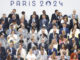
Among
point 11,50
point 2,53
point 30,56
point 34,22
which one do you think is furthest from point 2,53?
point 34,22

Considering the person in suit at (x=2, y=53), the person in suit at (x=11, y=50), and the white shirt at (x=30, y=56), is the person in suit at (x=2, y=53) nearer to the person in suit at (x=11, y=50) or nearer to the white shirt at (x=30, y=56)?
the person in suit at (x=11, y=50)

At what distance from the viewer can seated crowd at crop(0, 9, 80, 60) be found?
104 ft

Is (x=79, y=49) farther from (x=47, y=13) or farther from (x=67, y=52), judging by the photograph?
(x=47, y=13)

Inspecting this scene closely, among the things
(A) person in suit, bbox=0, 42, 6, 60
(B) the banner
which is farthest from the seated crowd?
(B) the banner

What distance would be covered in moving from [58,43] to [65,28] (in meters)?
1.62

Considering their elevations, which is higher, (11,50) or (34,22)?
(34,22)

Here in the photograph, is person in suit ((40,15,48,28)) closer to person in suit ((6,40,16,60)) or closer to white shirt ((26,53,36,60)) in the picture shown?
person in suit ((6,40,16,60))

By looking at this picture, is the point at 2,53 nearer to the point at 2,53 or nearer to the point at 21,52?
the point at 2,53

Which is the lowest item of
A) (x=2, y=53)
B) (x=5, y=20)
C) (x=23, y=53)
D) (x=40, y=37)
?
(x=23, y=53)

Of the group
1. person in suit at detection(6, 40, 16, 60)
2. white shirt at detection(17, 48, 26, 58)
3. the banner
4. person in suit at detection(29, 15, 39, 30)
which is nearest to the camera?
person in suit at detection(6, 40, 16, 60)

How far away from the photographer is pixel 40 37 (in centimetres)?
3297

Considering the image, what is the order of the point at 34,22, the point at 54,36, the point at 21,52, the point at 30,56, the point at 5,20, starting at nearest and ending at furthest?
the point at 30,56 < the point at 21,52 < the point at 54,36 < the point at 34,22 < the point at 5,20

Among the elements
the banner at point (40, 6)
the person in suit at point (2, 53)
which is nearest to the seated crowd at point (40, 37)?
the person in suit at point (2, 53)

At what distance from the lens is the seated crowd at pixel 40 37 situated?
104 feet
